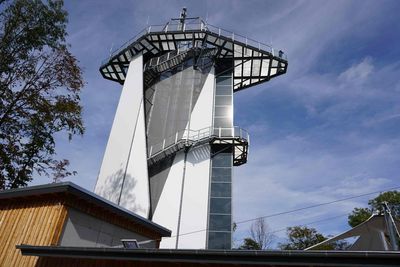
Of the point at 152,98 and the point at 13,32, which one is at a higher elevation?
the point at 152,98

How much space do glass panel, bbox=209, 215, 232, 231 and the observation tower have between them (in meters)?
0.07

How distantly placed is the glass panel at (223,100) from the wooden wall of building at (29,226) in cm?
2090

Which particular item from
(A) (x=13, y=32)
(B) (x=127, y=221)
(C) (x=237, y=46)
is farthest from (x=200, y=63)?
(B) (x=127, y=221)

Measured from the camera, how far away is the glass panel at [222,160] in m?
26.2

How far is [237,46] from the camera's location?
3133 cm

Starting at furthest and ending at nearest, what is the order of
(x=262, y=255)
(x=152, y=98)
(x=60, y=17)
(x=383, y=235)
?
1. (x=152, y=98)
2. (x=60, y=17)
3. (x=383, y=235)
4. (x=262, y=255)

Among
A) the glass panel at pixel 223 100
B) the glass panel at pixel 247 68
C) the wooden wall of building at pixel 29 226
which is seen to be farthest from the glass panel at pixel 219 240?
the glass panel at pixel 247 68

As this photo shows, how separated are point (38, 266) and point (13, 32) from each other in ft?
37.9

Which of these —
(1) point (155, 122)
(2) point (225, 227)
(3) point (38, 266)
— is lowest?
(3) point (38, 266)

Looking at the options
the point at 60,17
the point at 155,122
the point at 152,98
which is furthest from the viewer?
the point at 152,98

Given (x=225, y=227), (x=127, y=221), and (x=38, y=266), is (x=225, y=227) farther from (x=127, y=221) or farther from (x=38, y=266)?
(x=38, y=266)

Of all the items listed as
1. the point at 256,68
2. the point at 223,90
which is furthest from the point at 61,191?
the point at 256,68

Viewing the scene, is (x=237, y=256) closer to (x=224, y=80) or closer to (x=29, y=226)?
(x=29, y=226)

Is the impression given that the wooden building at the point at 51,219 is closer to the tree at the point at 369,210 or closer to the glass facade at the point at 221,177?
the glass facade at the point at 221,177
